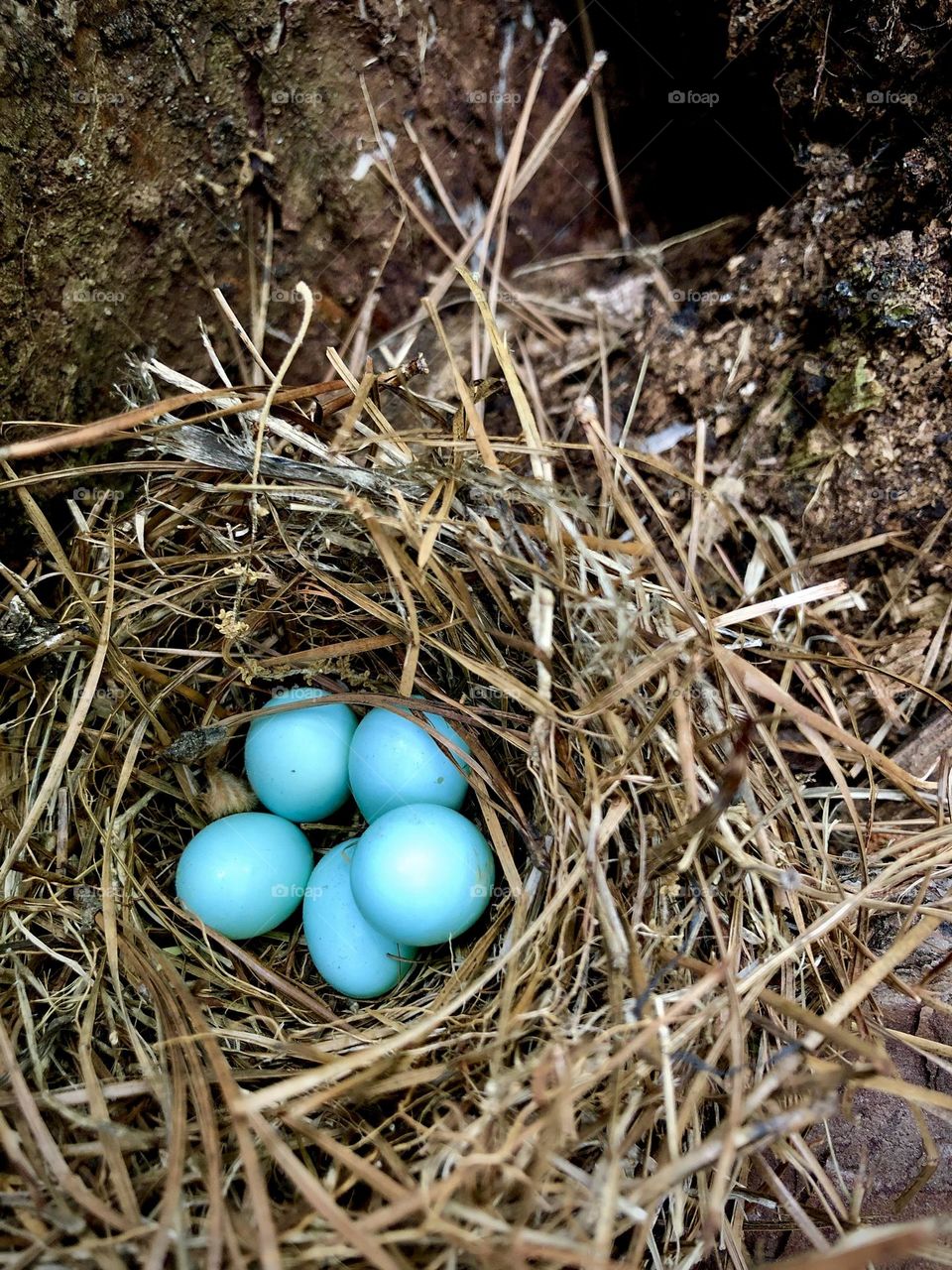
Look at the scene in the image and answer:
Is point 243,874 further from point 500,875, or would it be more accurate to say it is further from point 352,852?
point 500,875

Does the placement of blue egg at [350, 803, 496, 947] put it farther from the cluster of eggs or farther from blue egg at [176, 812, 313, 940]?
blue egg at [176, 812, 313, 940]

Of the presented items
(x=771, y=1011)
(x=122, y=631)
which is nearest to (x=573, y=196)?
(x=122, y=631)

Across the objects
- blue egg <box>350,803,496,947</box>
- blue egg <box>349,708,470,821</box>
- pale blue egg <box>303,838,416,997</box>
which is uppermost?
blue egg <box>349,708,470,821</box>

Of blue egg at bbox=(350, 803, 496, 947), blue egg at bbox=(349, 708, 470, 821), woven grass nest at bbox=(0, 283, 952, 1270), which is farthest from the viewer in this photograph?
blue egg at bbox=(349, 708, 470, 821)

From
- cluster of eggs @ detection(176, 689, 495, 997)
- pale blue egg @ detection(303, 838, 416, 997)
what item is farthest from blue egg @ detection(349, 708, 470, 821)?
pale blue egg @ detection(303, 838, 416, 997)

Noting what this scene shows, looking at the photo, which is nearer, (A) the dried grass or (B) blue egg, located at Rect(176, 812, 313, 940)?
(A) the dried grass

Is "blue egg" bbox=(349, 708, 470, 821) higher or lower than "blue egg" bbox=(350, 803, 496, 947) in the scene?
higher

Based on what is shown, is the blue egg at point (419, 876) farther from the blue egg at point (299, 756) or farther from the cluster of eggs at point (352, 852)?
the blue egg at point (299, 756)

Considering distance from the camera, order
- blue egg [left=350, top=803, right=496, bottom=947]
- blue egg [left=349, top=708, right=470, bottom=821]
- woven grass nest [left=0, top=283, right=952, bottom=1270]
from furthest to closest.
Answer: blue egg [left=349, top=708, right=470, bottom=821]
blue egg [left=350, top=803, right=496, bottom=947]
woven grass nest [left=0, top=283, right=952, bottom=1270]

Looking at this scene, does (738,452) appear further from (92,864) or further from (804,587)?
(92,864)
